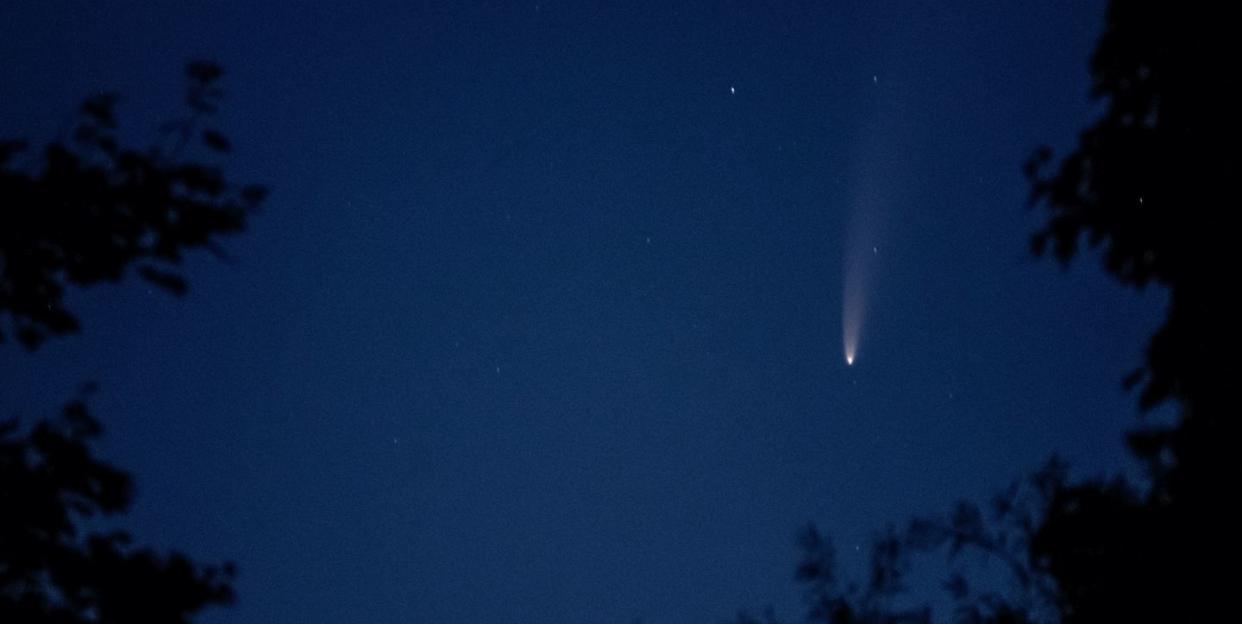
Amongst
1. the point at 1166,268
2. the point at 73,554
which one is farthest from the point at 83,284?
the point at 1166,268

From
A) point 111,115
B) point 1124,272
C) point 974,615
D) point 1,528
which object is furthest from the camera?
point 974,615

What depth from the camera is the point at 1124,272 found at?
4.84 m

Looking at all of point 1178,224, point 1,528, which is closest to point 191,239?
point 1,528

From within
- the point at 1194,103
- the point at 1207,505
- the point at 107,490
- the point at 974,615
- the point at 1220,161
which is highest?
the point at 974,615

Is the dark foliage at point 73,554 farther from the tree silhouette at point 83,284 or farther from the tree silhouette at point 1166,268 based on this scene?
the tree silhouette at point 1166,268

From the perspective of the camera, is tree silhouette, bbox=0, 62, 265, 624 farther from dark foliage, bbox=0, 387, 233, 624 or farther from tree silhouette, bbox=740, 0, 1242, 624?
tree silhouette, bbox=740, 0, 1242, 624

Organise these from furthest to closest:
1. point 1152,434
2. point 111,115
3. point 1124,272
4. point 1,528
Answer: point 1124,272 → point 1152,434 → point 111,115 → point 1,528

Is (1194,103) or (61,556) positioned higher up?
(1194,103)

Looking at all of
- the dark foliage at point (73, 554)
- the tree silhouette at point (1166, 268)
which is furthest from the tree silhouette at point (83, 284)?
the tree silhouette at point (1166, 268)

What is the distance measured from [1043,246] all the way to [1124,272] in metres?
0.46

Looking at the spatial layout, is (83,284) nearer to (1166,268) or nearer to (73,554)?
(73,554)

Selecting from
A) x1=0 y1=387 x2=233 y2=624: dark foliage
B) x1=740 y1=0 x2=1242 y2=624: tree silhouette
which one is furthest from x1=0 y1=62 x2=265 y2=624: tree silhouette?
x1=740 y1=0 x2=1242 y2=624: tree silhouette

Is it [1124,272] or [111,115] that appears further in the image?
[1124,272]

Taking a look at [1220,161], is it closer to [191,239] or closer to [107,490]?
[191,239]
